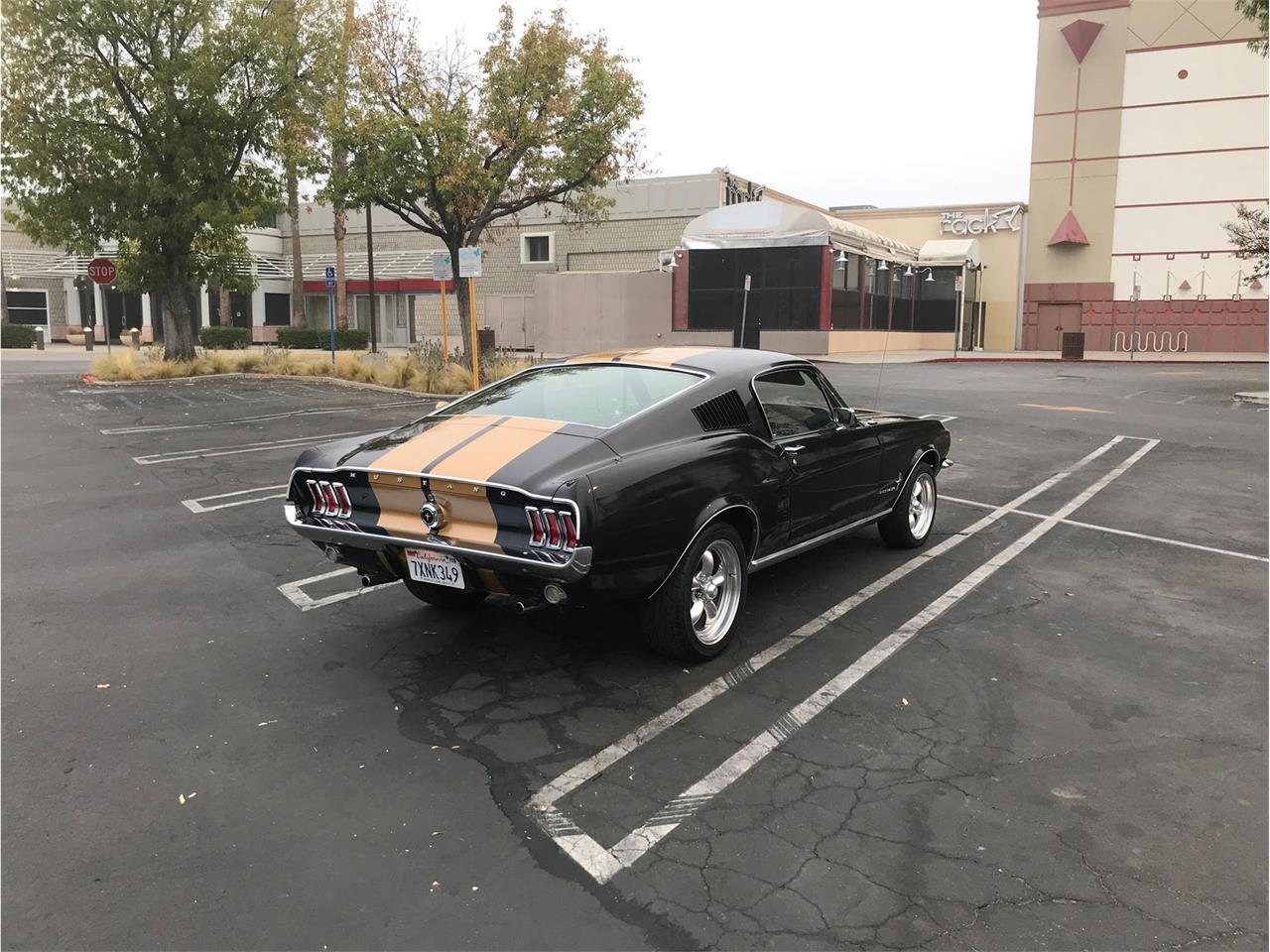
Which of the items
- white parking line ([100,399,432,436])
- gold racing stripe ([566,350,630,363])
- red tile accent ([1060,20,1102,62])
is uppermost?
red tile accent ([1060,20,1102,62])

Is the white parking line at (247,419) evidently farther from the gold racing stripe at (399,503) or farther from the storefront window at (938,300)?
the storefront window at (938,300)

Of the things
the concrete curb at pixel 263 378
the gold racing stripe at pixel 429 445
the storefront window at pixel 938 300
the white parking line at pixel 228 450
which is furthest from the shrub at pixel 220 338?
the gold racing stripe at pixel 429 445

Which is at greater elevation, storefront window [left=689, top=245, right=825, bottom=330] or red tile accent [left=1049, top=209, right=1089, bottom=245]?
red tile accent [left=1049, top=209, right=1089, bottom=245]

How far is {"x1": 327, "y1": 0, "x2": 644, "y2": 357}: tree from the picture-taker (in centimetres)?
1964

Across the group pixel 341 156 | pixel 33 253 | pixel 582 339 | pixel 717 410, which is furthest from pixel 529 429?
pixel 33 253

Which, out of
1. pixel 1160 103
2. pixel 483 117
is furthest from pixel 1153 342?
pixel 483 117

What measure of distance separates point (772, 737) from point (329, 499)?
2.41m

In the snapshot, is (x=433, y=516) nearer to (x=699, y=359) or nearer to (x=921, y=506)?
(x=699, y=359)

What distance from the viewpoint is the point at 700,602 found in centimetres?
475

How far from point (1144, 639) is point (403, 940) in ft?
14.1

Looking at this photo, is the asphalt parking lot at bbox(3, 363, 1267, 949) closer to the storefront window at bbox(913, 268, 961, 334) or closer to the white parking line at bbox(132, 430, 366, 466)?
the white parking line at bbox(132, 430, 366, 466)

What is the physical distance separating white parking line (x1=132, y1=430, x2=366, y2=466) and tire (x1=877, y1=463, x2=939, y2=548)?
267 inches

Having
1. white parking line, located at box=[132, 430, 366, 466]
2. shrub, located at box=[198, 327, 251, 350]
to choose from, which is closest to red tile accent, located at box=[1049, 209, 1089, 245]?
shrub, located at box=[198, 327, 251, 350]

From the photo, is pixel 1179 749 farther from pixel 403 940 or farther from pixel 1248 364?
pixel 1248 364
